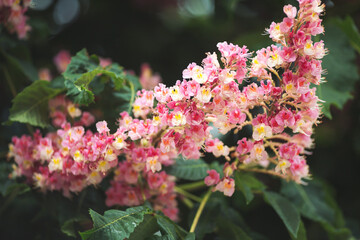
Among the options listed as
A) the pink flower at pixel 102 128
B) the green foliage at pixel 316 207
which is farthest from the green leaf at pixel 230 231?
the pink flower at pixel 102 128

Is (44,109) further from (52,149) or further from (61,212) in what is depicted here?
(61,212)

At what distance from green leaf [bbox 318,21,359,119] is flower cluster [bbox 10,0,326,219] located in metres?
0.34

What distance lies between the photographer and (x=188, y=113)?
A: 87cm

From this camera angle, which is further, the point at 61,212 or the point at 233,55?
the point at 61,212

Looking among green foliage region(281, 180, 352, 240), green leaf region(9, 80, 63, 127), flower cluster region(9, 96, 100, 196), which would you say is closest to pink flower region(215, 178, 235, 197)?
flower cluster region(9, 96, 100, 196)

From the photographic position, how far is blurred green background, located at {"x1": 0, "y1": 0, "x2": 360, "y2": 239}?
1488 millimetres

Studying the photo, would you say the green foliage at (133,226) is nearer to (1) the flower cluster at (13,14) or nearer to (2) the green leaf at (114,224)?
(2) the green leaf at (114,224)

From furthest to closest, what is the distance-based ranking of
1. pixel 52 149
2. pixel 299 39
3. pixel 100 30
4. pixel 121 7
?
pixel 121 7 → pixel 100 30 → pixel 52 149 → pixel 299 39

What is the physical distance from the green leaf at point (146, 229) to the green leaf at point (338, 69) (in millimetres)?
651

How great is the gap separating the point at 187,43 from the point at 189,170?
1212 mm

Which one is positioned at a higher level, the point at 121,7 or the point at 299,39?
the point at 121,7

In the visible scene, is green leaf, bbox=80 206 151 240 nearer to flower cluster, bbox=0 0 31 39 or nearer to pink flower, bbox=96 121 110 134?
pink flower, bbox=96 121 110 134

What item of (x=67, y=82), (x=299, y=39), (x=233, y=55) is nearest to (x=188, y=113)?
(x=233, y=55)

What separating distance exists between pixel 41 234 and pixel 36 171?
216mm
